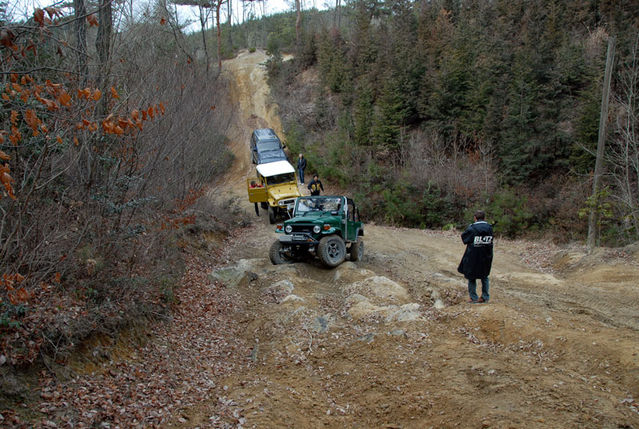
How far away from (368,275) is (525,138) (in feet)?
45.0

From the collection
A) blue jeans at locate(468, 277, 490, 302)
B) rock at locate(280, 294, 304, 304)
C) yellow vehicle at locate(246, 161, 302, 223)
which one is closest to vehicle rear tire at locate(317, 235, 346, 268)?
rock at locate(280, 294, 304, 304)

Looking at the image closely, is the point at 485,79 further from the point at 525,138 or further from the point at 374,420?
the point at 374,420

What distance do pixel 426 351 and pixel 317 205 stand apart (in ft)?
21.2

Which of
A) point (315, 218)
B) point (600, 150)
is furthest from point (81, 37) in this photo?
point (600, 150)

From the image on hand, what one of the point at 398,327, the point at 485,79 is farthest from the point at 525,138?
the point at 398,327

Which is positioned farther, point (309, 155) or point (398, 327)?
point (309, 155)

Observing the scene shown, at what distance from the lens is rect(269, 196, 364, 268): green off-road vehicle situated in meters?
10.7

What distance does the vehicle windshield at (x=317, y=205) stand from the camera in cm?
1188

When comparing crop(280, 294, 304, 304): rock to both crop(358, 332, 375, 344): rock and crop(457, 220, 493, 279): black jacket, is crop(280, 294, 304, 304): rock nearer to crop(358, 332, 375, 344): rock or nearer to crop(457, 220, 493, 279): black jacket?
crop(358, 332, 375, 344): rock

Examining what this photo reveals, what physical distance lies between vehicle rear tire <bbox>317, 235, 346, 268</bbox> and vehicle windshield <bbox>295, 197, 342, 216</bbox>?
1186 millimetres

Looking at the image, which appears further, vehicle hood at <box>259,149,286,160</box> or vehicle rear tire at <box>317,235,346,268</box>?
vehicle hood at <box>259,149,286,160</box>

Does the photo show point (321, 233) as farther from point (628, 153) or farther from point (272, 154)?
point (628, 153)

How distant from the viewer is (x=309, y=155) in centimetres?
2769

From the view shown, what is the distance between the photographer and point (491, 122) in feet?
70.3
